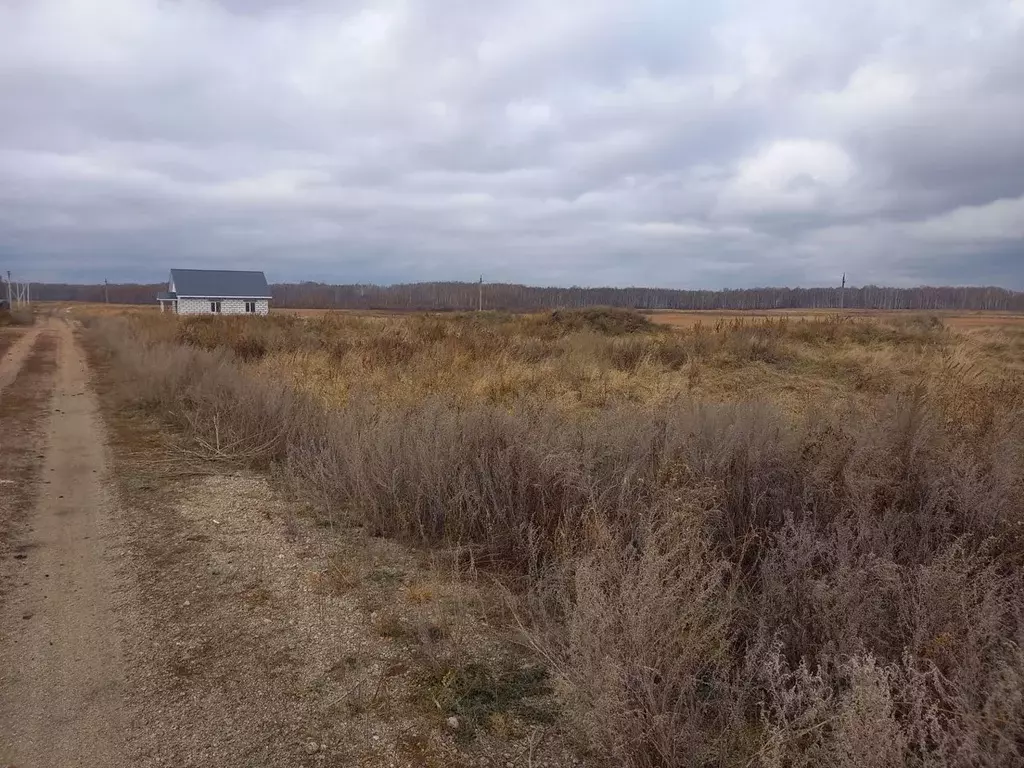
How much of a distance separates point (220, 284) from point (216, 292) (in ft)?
4.46

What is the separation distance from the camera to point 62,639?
3.50m

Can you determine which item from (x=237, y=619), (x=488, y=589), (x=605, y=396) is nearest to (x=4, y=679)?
(x=237, y=619)

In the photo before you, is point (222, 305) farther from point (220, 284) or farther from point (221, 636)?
point (221, 636)

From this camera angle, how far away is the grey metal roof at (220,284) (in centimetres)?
5500

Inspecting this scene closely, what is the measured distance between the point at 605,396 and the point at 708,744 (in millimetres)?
8737

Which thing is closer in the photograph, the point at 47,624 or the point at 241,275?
the point at 47,624

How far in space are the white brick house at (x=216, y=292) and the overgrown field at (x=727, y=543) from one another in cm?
4991

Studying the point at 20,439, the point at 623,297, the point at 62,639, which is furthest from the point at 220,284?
the point at 623,297

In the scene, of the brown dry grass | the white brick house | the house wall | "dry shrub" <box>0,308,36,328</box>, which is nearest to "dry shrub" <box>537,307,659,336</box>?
the brown dry grass

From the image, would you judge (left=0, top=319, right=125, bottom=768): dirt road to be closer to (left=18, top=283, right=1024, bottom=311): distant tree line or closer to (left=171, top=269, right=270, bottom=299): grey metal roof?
(left=171, top=269, right=270, bottom=299): grey metal roof

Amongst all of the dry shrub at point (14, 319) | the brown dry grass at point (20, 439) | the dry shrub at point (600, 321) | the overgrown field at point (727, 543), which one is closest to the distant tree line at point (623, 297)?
the dry shrub at point (14, 319)

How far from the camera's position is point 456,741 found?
272 cm

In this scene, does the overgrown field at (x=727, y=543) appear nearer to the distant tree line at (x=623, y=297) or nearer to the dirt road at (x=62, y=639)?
the dirt road at (x=62, y=639)

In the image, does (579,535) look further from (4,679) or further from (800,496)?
(4,679)
